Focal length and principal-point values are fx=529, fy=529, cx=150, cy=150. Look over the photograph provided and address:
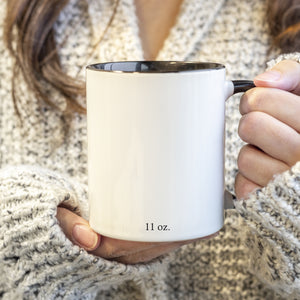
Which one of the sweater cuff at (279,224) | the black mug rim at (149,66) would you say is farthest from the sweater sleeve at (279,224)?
the black mug rim at (149,66)

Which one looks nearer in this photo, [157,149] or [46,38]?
[157,149]

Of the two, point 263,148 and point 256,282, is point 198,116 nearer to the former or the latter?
point 263,148

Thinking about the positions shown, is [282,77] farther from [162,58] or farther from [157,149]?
[162,58]

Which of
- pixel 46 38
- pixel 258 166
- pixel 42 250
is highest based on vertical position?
pixel 46 38

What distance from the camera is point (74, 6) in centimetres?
89

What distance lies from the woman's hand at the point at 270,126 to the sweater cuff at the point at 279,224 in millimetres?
14

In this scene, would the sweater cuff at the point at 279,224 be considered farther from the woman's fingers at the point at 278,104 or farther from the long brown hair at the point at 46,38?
the long brown hair at the point at 46,38

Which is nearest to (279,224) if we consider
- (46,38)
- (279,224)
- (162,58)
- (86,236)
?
(279,224)

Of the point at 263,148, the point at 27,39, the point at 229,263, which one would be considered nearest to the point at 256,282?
the point at 229,263

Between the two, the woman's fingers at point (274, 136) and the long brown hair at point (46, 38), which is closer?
the woman's fingers at point (274, 136)

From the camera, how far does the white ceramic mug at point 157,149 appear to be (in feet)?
1.52

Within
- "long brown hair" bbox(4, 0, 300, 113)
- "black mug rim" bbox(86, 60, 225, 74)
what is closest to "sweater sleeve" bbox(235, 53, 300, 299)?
"black mug rim" bbox(86, 60, 225, 74)

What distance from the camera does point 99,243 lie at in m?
0.59

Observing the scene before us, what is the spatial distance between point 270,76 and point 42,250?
1.05 feet
